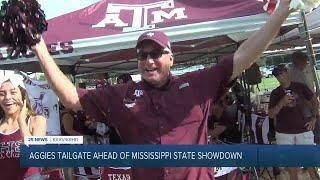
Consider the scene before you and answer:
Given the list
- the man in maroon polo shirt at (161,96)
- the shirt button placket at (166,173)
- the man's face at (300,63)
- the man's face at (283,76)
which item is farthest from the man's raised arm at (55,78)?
the man's face at (300,63)

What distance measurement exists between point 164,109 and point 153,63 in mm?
249

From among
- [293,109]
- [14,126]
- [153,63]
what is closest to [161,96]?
[153,63]

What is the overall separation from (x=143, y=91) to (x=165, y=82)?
129mm

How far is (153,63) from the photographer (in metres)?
2.70

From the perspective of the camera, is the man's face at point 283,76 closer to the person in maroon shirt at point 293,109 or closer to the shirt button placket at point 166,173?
the person in maroon shirt at point 293,109

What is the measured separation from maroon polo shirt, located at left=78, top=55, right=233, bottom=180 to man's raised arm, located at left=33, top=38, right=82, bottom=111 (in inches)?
2.5

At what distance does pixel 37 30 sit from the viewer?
8.44 ft

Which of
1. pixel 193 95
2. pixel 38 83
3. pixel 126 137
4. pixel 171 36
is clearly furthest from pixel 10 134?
pixel 38 83

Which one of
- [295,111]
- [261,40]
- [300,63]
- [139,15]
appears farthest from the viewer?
[300,63]

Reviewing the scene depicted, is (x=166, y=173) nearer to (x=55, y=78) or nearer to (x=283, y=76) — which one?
(x=55, y=78)

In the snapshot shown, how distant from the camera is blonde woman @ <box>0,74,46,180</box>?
3.94 metres

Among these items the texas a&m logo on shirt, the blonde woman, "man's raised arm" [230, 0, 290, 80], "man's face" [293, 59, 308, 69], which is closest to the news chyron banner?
"man's raised arm" [230, 0, 290, 80]

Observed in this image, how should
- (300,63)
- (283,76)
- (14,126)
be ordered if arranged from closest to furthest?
1. (14,126)
2. (283,76)
3. (300,63)

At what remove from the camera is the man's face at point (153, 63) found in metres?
2.71
